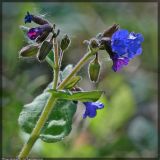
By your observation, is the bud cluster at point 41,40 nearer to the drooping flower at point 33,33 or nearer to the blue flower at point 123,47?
the drooping flower at point 33,33

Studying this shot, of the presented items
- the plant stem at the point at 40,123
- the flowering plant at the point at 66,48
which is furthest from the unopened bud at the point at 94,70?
the plant stem at the point at 40,123

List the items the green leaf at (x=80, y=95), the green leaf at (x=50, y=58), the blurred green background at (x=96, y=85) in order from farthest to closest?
the blurred green background at (x=96, y=85), the green leaf at (x=50, y=58), the green leaf at (x=80, y=95)

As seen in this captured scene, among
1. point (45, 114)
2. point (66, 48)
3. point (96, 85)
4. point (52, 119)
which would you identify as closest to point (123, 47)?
point (66, 48)

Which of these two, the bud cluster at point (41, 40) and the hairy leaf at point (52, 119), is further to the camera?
the hairy leaf at point (52, 119)

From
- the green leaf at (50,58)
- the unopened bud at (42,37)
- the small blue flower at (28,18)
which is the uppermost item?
the small blue flower at (28,18)

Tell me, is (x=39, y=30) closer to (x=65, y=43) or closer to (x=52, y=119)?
(x=65, y=43)

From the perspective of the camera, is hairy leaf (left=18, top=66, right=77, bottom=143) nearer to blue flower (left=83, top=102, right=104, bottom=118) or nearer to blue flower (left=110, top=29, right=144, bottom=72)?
blue flower (left=83, top=102, right=104, bottom=118)

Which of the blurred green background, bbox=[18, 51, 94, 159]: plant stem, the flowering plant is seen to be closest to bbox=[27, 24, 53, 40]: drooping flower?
the flowering plant

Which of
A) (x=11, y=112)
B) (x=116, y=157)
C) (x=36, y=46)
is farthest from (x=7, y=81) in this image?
(x=36, y=46)
